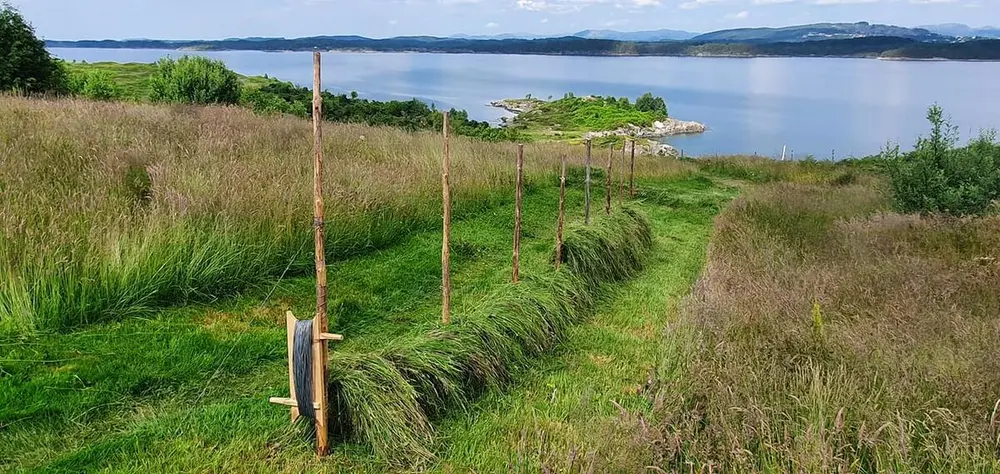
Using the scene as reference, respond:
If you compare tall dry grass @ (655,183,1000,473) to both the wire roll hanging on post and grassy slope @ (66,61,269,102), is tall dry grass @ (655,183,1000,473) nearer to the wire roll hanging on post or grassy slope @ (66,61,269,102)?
the wire roll hanging on post

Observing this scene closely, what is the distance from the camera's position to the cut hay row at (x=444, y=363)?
3.45 meters

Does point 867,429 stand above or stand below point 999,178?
below

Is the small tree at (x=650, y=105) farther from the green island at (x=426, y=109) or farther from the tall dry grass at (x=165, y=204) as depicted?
the tall dry grass at (x=165, y=204)

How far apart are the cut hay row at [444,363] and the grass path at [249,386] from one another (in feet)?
0.40

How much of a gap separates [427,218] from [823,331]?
5333mm

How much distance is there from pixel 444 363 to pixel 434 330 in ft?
1.66

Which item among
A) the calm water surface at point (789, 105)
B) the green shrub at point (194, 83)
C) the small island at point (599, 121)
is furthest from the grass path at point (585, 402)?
the small island at point (599, 121)

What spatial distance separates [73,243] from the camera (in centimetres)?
479

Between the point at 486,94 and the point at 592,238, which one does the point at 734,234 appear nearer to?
the point at 592,238

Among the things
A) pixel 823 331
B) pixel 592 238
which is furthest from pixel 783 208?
pixel 823 331

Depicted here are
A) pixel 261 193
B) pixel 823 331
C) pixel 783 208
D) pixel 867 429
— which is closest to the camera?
pixel 867 429

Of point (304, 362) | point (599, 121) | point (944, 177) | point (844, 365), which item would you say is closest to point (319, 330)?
point (304, 362)

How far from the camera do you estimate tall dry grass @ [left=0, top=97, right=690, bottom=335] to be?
4.61 metres

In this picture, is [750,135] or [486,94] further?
[486,94]
